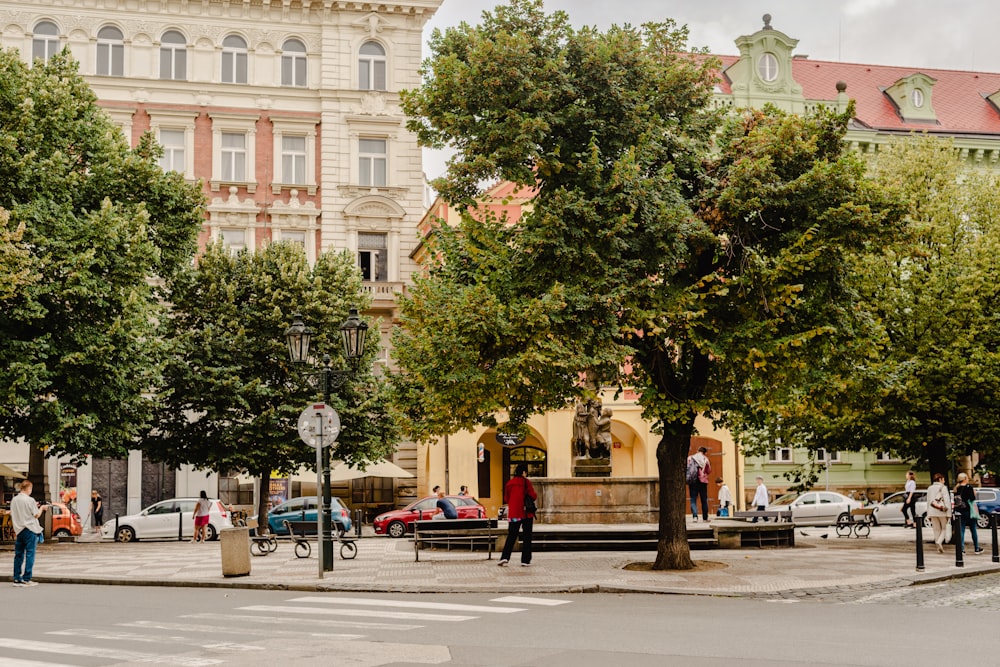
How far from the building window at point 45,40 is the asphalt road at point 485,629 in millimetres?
27065

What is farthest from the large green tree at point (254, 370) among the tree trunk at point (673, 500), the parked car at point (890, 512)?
the parked car at point (890, 512)

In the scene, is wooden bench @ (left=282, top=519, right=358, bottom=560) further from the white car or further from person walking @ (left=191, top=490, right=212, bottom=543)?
the white car

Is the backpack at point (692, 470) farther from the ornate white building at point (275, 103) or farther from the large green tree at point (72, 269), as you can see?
the ornate white building at point (275, 103)

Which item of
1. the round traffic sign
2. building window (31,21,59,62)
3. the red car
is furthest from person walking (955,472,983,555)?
building window (31,21,59,62)

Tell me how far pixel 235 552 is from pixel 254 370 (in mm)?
16511

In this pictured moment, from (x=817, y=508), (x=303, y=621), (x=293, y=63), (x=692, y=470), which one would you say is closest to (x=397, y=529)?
(x=692, y=470)

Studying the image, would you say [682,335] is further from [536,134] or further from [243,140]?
[243,140]

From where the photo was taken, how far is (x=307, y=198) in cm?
4031

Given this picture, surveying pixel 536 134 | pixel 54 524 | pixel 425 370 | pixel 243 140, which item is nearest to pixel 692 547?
pixel 425 370

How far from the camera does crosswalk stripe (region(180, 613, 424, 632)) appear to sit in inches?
471

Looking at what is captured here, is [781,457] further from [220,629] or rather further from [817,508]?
[220,629]

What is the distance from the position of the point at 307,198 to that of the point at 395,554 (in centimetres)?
1971

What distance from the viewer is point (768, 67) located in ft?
153

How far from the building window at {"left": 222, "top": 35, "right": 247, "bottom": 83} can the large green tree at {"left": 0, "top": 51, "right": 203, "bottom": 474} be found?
11.5m
